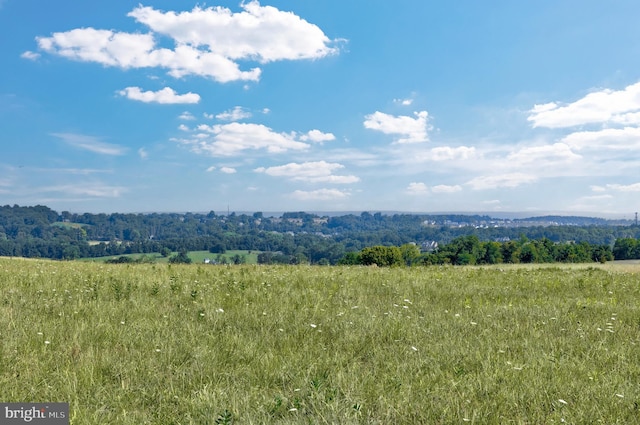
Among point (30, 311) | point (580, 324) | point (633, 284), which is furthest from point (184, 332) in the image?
point (633, 284)

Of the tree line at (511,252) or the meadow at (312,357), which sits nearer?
the meadow at (312,357)

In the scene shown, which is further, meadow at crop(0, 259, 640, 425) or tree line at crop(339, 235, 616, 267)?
tree line at crop(339, 235, 616, 267)

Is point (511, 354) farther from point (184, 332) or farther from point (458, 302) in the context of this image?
point (184, 332)

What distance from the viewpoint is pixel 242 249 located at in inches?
7456

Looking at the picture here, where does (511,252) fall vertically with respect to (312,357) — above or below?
below

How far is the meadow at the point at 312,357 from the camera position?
424 cm

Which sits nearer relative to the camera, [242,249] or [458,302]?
[458,302]

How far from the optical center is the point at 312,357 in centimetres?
570

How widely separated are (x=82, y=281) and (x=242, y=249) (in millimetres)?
181588

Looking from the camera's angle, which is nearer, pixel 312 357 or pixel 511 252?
pixel 312 357

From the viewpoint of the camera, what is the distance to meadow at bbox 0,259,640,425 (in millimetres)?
4242

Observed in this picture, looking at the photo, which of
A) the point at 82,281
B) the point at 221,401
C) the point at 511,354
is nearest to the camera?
the point at 221,401

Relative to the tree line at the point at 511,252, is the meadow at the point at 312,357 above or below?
above

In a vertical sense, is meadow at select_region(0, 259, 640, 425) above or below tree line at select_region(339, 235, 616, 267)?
above
